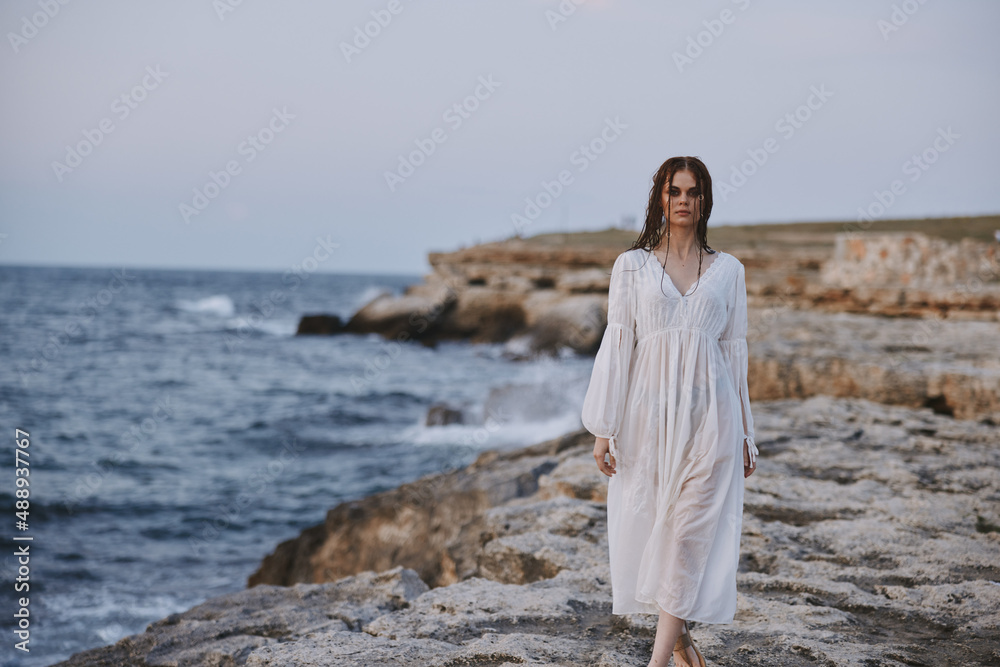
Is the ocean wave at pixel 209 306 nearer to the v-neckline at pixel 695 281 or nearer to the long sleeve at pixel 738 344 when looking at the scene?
the v-neckline at pixel 695 281

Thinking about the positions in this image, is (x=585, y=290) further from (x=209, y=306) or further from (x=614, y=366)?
(x=209, y=306)

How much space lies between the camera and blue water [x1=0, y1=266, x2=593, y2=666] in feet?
25.2

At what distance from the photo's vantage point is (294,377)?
2208 centimetres

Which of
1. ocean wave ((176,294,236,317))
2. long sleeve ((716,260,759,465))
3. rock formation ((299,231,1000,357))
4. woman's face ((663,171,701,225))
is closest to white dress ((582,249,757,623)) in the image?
long sleeve ((716,260,759,465))

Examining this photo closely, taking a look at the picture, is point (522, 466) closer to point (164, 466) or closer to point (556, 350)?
point (164, 466)

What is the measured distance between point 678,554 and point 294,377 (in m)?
20.7

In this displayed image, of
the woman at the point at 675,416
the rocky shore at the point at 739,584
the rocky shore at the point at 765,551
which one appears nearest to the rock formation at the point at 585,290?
the rocky shore at the point at 765,551

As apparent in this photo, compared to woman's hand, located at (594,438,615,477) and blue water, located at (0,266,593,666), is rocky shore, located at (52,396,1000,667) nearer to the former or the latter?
woman's hand, located at (594,438,615,477)

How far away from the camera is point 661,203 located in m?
2.87

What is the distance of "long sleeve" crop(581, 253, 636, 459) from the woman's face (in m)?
0.26

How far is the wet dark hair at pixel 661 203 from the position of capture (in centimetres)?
277

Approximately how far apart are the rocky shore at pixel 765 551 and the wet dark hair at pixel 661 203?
157 cm

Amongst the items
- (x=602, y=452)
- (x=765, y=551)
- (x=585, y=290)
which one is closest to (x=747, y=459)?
(x=602, y=452)

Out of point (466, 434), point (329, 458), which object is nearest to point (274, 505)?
point (329, 458)
